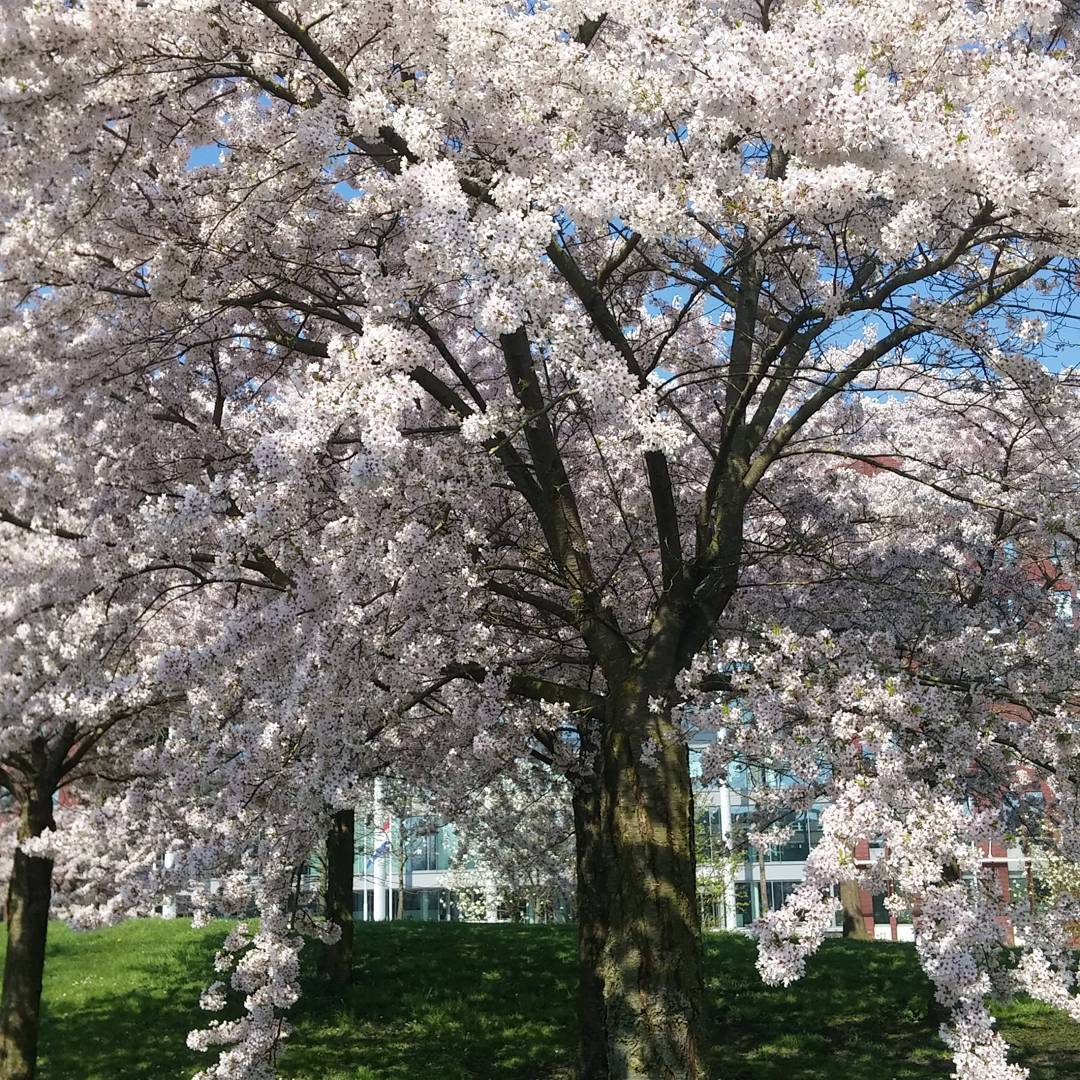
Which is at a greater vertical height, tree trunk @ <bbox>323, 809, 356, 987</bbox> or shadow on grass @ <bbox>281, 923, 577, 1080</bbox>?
tree trunk @ <bbox>323, 809, 356, 987</bbox>

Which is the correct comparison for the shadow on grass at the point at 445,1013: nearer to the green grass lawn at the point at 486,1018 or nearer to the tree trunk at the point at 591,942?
the green grass lawn at the point at 486,1018

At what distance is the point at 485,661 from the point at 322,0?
4757 millimetres

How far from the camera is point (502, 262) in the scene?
6.10 m

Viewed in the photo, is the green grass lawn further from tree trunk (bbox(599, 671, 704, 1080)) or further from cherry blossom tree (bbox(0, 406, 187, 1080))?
tree trunk (bbox(599, 671, 704, 1080))

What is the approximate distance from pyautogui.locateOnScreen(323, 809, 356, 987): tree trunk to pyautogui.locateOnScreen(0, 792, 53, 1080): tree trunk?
3.87 m

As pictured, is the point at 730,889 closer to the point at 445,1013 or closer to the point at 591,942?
the point at 445,1013

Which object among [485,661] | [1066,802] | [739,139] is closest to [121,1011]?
[485,661]

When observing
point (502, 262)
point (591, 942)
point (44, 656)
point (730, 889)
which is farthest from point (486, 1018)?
point (730, 889)

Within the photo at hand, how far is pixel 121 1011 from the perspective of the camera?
16.5 metres

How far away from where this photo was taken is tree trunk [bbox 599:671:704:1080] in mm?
7359

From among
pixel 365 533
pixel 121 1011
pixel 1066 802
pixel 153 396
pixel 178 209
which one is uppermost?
pixel 178 209

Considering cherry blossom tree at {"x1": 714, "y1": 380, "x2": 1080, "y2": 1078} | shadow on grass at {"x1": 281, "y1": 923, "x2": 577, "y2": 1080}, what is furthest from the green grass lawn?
cherry blossom tree at {"x1": 714, "y1": 380, "x2": 1080, "y2": 1078}

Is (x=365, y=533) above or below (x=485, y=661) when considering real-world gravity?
above

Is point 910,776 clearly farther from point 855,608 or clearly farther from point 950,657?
point 855,608
